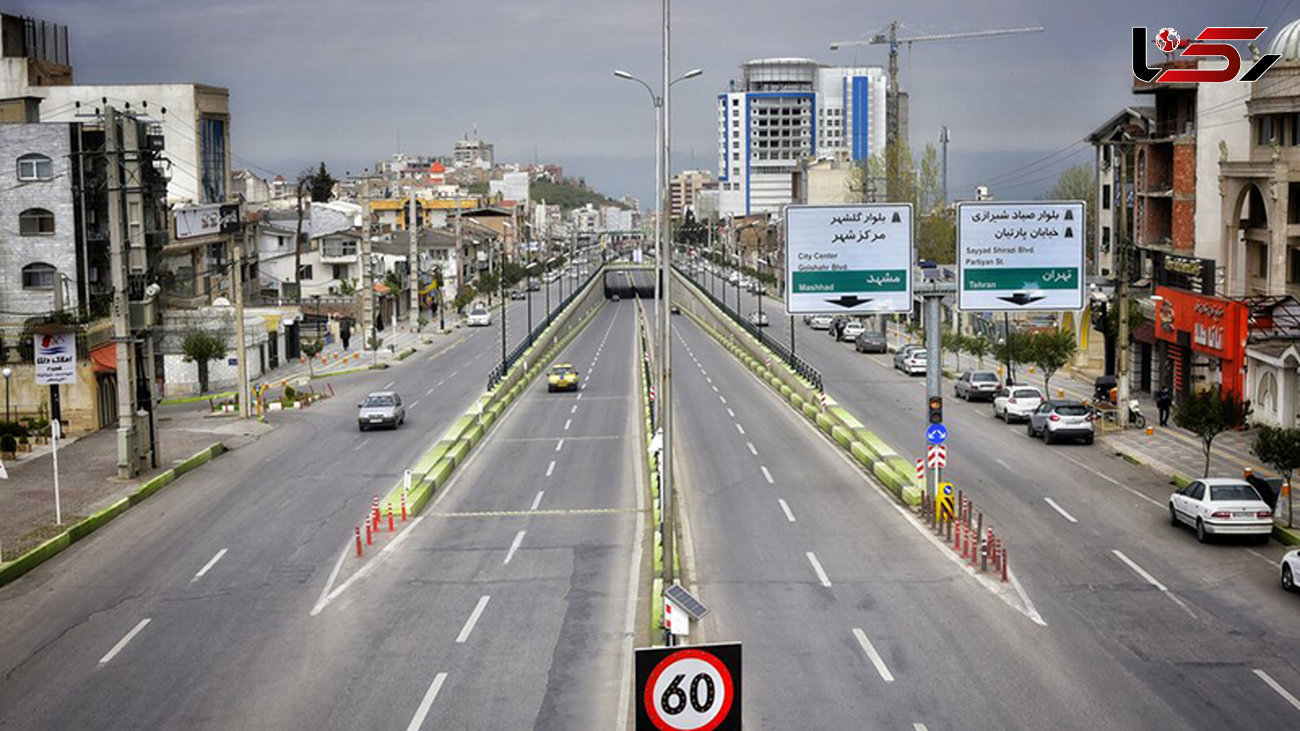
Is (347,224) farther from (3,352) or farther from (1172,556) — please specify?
(1172,556)

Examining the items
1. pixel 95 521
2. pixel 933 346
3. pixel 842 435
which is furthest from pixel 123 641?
pixel 842 435

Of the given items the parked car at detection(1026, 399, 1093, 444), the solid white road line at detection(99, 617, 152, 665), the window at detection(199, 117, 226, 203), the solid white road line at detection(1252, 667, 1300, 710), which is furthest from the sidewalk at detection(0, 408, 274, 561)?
the window at detection(199, 117, 226, 203)

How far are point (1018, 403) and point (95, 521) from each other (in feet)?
107

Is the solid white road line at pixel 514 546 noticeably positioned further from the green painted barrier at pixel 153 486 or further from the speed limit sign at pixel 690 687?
the speed limit sign at pixel 690 687

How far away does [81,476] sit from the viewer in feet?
141

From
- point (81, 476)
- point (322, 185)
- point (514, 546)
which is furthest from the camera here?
point (322, 185)

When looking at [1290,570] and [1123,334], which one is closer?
[1290,570]

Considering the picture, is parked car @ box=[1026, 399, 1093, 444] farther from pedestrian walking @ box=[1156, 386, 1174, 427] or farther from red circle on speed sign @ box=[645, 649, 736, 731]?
red circle on speed sign @ box=[645, 649, 736, 731]

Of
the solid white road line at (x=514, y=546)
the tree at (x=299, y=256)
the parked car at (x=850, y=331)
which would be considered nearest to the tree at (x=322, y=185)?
the tree at (x=299, y=256)

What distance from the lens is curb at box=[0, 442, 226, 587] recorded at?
30734 mm

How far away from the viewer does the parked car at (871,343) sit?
89.4m

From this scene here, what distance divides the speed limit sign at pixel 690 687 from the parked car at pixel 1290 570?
20161 mm

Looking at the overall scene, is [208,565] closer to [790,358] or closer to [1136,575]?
[1136,575]

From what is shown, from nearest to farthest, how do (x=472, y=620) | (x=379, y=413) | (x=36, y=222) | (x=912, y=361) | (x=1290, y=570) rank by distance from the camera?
(x=472, y=620) → (x=1290, y=570) → (x=379, y=413) → (x=36, y=222) → (x=912, y=361)
